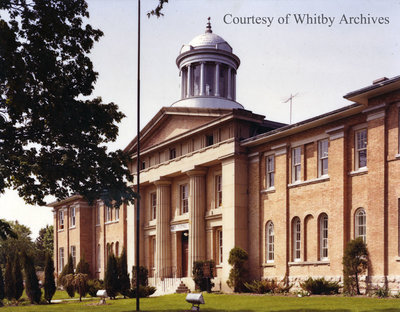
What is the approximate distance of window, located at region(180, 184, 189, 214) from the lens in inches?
1560

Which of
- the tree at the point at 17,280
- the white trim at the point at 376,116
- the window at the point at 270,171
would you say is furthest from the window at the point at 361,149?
the tree at the point at 17,280

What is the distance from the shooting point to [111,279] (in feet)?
109

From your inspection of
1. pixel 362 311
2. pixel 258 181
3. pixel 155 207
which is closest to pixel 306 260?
pixel 258 181

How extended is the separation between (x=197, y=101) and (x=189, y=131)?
806cm

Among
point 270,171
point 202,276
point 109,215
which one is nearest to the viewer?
point 270,171

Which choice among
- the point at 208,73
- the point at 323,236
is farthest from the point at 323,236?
the point at 208,73

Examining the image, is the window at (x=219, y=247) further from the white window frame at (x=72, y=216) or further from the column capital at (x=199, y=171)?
the white window frame at (x=72, y=216)

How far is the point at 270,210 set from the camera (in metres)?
32.5

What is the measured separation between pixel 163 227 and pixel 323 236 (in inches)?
583

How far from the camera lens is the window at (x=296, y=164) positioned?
102ft

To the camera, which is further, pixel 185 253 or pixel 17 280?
pixel 185 253

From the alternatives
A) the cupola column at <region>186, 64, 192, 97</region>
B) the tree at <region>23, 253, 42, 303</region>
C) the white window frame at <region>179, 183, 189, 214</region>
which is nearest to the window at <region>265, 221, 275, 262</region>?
the white window frame at <region>179, 183, 189, 214</region>

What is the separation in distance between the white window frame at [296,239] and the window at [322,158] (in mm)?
3256

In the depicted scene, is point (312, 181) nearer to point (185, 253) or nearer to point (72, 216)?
point (185, 253)
